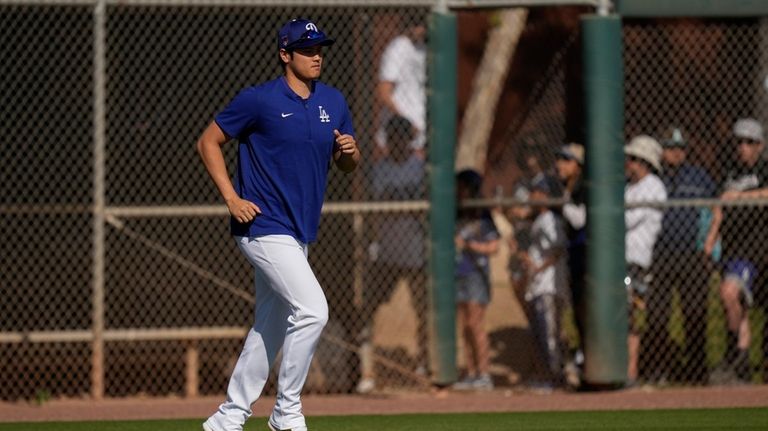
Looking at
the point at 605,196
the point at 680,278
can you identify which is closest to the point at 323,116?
the point at 605,196

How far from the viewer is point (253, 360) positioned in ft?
24.9

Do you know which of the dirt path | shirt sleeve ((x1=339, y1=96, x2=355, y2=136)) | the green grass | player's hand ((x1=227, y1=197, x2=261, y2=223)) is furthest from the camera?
the dirt path

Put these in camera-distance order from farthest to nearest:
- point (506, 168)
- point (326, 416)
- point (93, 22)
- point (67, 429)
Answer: point (506, 168), point (93, 22), point (326, 416), point (67, 429)

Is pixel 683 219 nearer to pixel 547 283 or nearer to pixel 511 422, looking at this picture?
pixel 547 283

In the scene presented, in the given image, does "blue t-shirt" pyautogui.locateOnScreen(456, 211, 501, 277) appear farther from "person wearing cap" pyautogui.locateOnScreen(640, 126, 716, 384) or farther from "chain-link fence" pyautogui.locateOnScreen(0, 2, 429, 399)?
"person wearing cap" pyautogui.locateOnScreen(640, 126, 716, 384)

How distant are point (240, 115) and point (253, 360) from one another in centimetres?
123

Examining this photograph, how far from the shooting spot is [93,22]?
10.9 m

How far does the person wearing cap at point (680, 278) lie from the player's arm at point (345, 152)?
4.72 m

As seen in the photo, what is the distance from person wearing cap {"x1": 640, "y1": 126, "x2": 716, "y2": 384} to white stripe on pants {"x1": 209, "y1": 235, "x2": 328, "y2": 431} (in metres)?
4.97

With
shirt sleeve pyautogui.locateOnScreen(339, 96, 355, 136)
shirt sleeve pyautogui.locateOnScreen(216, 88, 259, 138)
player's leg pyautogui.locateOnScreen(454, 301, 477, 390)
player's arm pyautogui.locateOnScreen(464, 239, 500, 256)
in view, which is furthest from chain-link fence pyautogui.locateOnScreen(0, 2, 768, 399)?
shirt sleeve pyautogui.locateOnScreen(216, 88, 259, 138)

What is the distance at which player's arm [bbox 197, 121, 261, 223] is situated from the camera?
7379mm

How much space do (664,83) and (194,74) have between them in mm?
3932

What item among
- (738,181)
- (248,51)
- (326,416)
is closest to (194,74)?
(248,51)

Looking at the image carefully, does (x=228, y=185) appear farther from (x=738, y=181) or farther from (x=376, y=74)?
(x=738, y=181)
